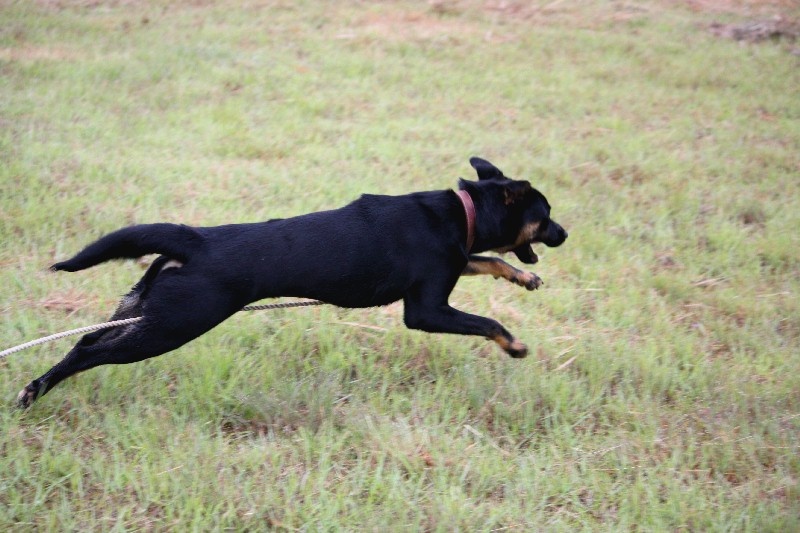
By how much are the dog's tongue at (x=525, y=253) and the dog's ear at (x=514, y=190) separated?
0.36 metres

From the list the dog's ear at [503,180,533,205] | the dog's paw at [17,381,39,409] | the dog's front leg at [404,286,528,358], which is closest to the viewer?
the dog's paw at [17,381,39,409]

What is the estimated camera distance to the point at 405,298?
416cm

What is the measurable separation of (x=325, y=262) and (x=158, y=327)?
0.85 m

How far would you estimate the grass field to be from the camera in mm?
3449

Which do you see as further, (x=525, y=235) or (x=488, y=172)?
(x=488, y=172)

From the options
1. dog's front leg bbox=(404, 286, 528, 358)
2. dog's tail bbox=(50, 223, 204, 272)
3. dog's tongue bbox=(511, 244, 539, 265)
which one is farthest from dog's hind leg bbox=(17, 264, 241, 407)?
dog's tongue bbox=(511, 244, 539, 265)

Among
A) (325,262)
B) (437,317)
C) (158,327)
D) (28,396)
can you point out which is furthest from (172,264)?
(437,317)

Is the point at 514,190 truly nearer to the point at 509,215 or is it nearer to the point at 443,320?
the point at 509,215

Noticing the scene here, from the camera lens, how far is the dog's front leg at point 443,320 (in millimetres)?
4070

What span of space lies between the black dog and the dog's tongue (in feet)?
0.22

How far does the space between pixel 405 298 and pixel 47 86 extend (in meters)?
5.92

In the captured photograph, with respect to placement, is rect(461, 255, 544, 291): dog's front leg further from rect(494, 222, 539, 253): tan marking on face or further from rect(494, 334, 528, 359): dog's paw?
rect(494, 334, 528, 359): dog's paw

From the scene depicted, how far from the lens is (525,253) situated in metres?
4.72

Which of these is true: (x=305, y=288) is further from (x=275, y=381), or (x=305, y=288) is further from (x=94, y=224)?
(x=94, y=224)
